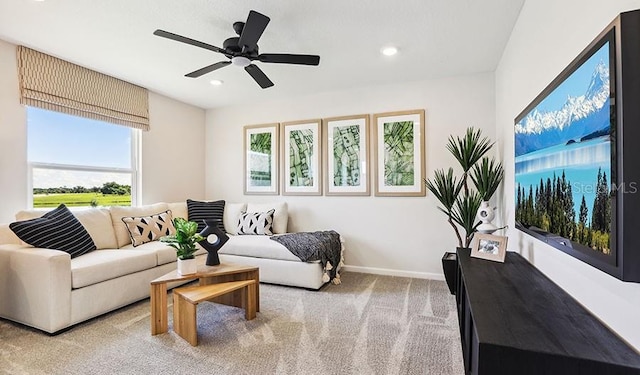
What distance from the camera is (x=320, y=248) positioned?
11.6 feet

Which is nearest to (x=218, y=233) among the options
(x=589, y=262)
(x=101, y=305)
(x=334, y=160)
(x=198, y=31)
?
(x=101, y=305)

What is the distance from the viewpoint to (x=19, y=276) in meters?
2.49

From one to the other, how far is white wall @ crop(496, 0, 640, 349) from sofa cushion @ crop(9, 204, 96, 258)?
3.68 metres

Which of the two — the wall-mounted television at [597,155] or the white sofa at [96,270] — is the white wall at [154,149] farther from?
the wall-mounted television at [597,155]

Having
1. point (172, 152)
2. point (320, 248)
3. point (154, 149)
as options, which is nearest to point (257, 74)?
point (320, 248)

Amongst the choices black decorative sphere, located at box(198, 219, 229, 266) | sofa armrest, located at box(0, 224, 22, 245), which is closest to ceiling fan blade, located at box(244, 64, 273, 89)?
black decorative sphere, located at box(198, 219, 229, 266)

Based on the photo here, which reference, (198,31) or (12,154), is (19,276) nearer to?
(12,154)

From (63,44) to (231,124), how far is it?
2.43m

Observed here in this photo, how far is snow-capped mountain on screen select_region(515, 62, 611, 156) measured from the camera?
1086mm

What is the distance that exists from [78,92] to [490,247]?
4.36 meters

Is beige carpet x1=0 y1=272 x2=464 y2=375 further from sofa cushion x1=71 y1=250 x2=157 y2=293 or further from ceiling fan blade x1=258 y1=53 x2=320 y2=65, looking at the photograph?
ceiling fan blade x1=258 y1=53 x2=320 y2=65

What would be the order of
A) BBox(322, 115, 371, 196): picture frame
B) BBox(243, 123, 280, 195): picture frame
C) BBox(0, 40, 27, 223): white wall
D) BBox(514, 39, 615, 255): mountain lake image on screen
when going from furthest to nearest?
BBox(243, 123, 280, 195): picture frame, BBox(322, 115, 371, 196): picture frame, BBox(0, 40, 27, 223): white wall, BBox(514, 39, 615, 255): mountain lake image on screen

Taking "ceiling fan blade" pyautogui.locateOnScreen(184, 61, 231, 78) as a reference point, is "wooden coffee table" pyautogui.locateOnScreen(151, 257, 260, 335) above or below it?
below

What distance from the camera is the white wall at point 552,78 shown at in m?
1.10
